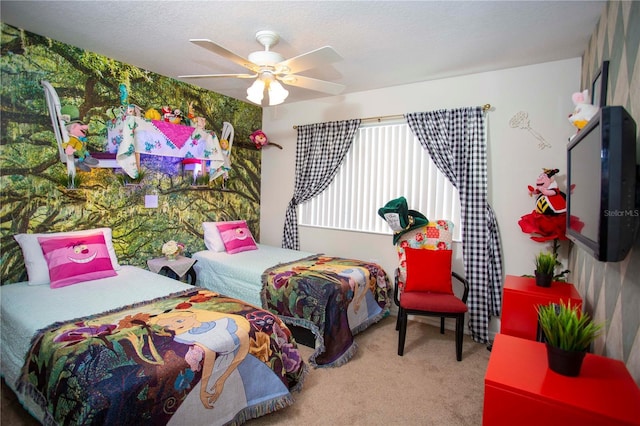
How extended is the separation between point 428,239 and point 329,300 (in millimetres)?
1234

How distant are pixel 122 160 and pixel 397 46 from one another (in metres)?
Result: 2.53

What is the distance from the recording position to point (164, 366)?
1.54m

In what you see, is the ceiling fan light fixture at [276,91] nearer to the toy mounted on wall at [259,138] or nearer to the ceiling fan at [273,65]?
the ceiling fan at [273,65]


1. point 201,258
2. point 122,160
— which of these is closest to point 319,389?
point 201,258

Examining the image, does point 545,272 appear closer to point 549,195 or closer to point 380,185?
point 549,195

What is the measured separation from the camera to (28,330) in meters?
1.82

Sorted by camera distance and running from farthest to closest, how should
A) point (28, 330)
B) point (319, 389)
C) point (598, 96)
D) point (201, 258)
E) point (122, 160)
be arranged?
point (201, 258) < point (122, 160) < point (319, 389) < point (598, 96) < point (28, 330)

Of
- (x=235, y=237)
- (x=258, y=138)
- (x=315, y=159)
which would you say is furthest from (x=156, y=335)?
(x=258, y=138)

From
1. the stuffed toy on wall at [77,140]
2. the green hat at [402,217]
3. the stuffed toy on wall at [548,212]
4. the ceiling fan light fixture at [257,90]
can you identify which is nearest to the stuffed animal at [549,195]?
the stuffed toy on wall at [548,212]

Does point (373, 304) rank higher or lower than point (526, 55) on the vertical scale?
lower

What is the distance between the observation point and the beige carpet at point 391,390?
1976 mm

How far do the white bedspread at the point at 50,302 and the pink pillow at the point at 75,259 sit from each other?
69 mm

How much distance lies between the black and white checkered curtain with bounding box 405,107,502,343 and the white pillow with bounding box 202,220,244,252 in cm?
265

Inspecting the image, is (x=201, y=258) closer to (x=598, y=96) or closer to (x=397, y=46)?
(x=397, y=46)
